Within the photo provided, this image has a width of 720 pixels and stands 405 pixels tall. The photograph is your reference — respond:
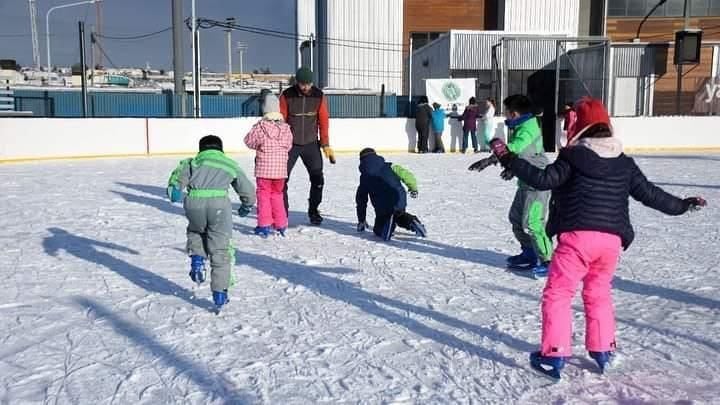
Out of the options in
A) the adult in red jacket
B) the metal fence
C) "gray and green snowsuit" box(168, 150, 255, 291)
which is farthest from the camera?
the metal fence

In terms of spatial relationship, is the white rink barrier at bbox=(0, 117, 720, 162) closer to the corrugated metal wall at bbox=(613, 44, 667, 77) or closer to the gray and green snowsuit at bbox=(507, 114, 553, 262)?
the corrugated metal wall at bbox=(613, 44, 667, 77)

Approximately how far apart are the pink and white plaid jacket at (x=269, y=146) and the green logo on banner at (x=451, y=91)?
41.8 ft

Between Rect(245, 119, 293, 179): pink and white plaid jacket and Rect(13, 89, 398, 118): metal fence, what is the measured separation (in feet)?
36.9

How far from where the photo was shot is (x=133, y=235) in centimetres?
622

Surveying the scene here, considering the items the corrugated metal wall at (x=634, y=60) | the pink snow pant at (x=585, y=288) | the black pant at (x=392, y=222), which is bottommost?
the black pant at (x=392, y=222)

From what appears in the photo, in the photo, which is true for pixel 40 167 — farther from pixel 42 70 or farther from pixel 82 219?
pixel 42 70

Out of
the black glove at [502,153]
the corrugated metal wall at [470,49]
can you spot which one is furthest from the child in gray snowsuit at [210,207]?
the corrugated metal wall at [470,49]

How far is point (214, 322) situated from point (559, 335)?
1.86 meters

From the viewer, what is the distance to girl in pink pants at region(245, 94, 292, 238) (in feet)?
19.4

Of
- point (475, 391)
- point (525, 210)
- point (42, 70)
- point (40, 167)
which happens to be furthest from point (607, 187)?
point (42, 70)

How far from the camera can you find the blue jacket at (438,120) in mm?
16828

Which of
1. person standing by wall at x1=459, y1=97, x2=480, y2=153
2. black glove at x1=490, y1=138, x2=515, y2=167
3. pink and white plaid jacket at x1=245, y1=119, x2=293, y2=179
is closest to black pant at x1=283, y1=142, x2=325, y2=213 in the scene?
pink and white plaid jacket at x1=245, y1=119, x2=293, y2=179

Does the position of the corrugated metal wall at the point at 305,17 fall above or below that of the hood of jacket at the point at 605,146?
above

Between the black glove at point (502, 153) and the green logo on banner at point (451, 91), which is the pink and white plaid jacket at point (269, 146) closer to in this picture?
the black glove at point (502, 153)
